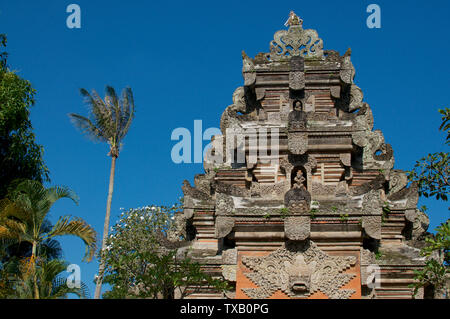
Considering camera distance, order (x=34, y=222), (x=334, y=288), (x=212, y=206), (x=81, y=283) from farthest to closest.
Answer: (x=34, y=222) → (x=81, y=283) → (x=212, y=206) → (x=334, y=288)

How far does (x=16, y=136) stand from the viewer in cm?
2959

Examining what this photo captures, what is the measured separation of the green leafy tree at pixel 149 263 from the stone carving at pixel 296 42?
6.53 m

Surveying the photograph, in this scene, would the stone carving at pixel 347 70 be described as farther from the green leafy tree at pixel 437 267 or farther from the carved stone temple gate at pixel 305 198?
the green leafy tree at pixel 437 267

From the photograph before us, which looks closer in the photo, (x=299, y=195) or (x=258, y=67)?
(x=299, y=195)

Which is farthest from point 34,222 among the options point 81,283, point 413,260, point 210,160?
point 413,260

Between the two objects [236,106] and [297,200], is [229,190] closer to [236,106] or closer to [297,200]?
[297,200]

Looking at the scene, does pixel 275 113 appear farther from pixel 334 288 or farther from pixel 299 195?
pixel 334 288

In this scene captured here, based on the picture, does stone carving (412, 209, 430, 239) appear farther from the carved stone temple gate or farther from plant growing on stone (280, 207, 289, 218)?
plant growing on stone (280, 207, 289, 218)

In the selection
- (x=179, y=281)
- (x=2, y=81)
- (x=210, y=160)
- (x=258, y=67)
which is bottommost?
(x=179, y=281)

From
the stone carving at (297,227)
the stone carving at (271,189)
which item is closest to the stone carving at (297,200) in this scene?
the stone carving at (297,227)

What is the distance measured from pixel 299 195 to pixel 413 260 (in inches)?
123

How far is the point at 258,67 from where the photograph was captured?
1819 centimetres

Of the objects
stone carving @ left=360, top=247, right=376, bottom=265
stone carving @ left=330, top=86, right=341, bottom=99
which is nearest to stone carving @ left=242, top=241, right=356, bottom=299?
stone carving @ left=360, top=247, right=376, bottom=265

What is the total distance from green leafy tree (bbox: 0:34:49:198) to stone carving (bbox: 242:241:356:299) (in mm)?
18053
